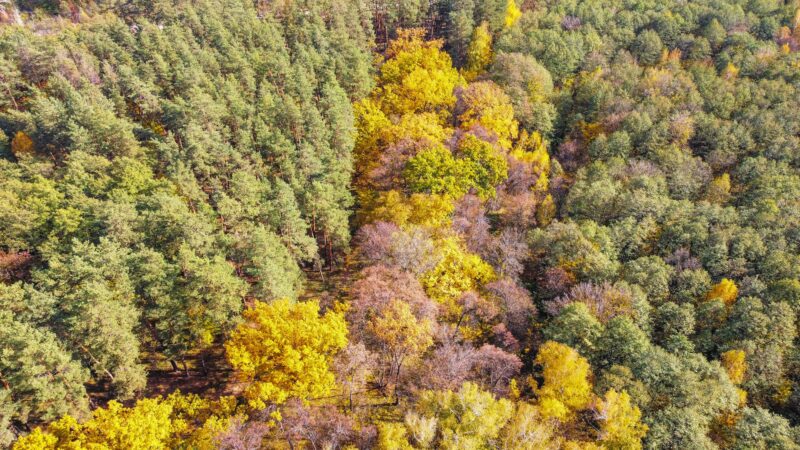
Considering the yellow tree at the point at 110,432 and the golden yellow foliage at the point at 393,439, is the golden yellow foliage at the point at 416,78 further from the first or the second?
the yellow tree at the point at 110,432

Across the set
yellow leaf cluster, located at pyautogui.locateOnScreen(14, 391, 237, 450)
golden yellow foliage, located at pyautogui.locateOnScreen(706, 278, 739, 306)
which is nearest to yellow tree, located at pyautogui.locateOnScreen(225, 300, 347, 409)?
yellow leaf cluster, located at pyautogui.locateOnScreen(14, 391, 237, 450)

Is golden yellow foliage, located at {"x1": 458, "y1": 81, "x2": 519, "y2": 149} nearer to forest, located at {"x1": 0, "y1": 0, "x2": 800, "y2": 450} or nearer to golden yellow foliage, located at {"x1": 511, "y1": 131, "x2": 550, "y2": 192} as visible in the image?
forest, located at {"x1": 0, "y1": 0, "x2": 800, "y2": 450}

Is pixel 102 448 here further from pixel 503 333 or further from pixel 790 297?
pixel 790 297

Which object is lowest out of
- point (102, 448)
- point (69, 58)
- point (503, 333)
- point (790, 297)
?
point (503, 333)

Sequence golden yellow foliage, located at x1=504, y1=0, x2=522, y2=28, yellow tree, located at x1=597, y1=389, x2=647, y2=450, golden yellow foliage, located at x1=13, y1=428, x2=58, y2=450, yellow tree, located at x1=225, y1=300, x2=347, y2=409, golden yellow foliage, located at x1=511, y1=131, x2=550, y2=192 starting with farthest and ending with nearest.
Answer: golden yellow foliage, located at x1=504, y1=0, x2=522, y2=28
golden yellow foliage, located at x1=511, y1=131, x2=550, y2=192
yellow tree, located at x1=597, y1=389, x2=647, y2=450
yellow tree, located at x1=225, y1=300, x2=347, y2=409
golden yellow foliage, located at x1=13, y1=428, x2=58, y2=450

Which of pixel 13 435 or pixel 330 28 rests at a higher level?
pixel 330 28

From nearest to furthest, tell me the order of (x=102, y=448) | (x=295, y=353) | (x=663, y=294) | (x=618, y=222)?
(x=102, y=448) < (x=295, y=353) < (x=663, y=294) < (x=618, y=222)

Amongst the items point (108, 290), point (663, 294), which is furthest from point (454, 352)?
point (108, 290)

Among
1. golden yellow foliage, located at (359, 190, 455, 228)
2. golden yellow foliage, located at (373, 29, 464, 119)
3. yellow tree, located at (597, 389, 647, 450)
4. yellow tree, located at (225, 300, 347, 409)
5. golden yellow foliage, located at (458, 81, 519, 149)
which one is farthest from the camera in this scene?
golden yellow foliage, located at (373, 29, 464, 119)

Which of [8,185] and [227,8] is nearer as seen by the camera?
[8,185]
